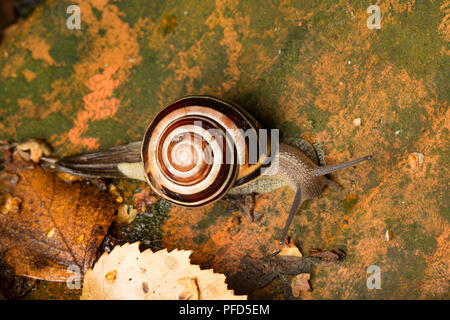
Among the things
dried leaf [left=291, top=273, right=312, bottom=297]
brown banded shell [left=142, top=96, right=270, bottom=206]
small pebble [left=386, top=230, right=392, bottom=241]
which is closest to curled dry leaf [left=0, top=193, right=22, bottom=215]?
brown banded shell [left=142, top=96, right=270, bottom=206]

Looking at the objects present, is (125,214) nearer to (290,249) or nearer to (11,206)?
(11,206)

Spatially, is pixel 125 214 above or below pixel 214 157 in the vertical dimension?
below

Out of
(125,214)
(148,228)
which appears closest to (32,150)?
(125,214)

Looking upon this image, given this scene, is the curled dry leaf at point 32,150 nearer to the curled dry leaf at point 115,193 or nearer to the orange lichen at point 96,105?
the orange lichen at point 96,105

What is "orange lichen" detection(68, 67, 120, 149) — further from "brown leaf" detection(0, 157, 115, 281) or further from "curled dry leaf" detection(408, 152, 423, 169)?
"curled dry leaf" detection(408, 152, 423, 169)

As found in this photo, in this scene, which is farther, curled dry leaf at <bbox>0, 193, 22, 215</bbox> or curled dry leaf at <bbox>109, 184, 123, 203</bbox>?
curled dry leaf at <bbox>109, 184, 123, 203</bbox>
